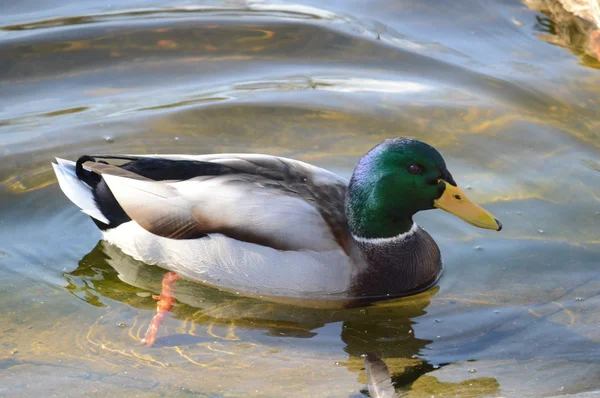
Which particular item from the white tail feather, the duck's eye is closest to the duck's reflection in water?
the white tail feather

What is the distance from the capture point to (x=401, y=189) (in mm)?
5449

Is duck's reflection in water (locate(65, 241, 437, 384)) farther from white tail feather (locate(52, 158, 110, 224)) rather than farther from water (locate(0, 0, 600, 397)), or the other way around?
white tail feather (locate(52, 158, 110, 224))

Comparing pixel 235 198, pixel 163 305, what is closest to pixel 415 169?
pixel 235 198

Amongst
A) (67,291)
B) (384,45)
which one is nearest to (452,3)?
(384,45)

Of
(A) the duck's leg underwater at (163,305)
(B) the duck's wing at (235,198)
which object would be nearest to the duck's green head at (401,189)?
(B) the duck's wing at (235,198)

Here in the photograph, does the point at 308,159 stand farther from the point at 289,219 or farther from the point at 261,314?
the point at 261,314

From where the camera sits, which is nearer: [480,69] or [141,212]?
[141,212]

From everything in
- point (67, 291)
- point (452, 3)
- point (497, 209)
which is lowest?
point (67, 291)

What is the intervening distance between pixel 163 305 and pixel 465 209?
188 cm

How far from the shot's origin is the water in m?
4.87

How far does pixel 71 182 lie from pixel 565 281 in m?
3.22

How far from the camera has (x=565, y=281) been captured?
573 cm

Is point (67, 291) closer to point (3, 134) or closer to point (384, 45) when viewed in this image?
point (3, 134)

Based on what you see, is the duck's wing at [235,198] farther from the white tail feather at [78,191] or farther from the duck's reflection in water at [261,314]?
the duck's reflection in water at [261,314]
